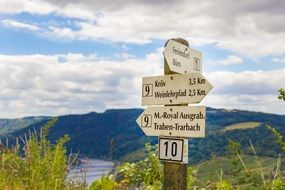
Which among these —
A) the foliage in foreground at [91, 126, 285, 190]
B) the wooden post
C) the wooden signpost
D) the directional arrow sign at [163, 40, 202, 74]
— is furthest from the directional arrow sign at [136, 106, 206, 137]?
the foliage in foreground at [91, 126, 285, 190]

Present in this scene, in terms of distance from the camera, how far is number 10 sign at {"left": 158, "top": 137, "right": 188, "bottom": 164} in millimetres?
5621

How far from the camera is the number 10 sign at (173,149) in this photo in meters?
5.62

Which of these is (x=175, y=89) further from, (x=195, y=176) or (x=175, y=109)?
(x=195, y=176)

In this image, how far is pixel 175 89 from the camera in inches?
228

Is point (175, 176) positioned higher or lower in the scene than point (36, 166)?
higher

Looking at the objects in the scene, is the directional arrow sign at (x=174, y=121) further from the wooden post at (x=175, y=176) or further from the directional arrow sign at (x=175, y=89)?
the wooden post at (x=175, y=176)

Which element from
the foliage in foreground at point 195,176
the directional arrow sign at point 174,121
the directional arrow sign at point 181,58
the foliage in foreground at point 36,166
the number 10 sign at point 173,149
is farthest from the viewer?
the foliage in foreground at point 36,166

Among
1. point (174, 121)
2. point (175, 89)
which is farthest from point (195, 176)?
point (175, 89)

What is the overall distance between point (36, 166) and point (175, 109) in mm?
3204

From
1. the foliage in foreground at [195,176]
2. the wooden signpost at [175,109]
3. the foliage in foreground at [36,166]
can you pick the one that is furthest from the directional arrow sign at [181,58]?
the foliage in foreground at [36,166]

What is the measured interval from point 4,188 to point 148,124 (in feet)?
10.6

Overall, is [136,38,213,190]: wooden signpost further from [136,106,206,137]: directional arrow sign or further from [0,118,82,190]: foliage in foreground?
[0,118,82,190]: foliage in foreground

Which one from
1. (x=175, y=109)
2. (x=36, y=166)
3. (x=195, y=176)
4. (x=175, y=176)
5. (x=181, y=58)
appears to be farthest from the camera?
(x=195, y=176)

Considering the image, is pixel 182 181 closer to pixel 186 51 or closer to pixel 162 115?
pixel 162 115
